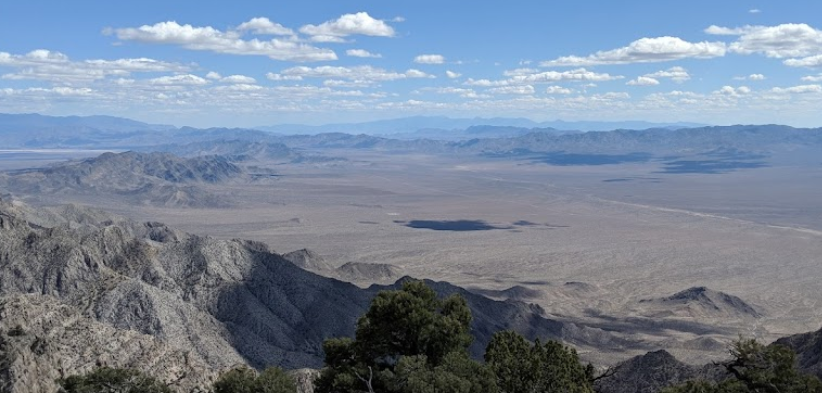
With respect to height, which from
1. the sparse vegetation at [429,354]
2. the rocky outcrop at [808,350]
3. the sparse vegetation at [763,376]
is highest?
the sparse vegetation at [763,376]

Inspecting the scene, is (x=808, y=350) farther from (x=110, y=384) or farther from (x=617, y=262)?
(x=617, y=262)

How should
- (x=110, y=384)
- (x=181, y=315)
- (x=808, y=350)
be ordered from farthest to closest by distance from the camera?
1. (x=181, y=315)
2. (x=808, y=350)
3. (x=110, y=384)

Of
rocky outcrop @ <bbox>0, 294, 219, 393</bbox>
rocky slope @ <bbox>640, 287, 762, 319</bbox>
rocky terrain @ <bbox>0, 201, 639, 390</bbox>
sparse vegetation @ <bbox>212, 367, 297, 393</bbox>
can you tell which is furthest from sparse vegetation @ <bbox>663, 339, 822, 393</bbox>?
rocky slope @ <bbox>640, 287, 762, 319</bbox>

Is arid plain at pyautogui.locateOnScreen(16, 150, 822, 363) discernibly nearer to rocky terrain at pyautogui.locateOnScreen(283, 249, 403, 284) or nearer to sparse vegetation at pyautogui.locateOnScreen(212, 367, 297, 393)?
rocky terrain at pyautogui.locateOnScreen(283, 249, 403, 284)

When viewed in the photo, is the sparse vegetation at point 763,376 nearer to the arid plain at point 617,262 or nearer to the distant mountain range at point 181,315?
the distant mountain range at point 181,315

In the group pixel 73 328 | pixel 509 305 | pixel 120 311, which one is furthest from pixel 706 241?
pixel 73 328

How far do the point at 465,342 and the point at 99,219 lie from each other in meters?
138

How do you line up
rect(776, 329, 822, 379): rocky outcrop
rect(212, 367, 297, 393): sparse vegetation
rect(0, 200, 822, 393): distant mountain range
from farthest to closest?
rect(776, 329, 822, 379): rocky outcrop, rect(0, 200, 822, 393): distant mountain range, rect(212, 367, 297, 393): sparse vegetation

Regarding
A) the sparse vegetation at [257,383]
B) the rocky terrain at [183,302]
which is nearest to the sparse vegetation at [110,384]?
the sparse vegetation at [257,383]

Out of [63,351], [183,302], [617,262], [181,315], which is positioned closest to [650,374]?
[181,315]

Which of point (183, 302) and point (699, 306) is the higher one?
point (183, 302)

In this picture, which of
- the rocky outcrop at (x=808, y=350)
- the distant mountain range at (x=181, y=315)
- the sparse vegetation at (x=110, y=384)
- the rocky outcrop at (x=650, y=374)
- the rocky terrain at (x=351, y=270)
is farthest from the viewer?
the rocky terrain at (x=351, y=270)

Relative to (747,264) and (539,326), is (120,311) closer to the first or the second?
(539,326)

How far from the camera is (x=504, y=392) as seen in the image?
2694cm
